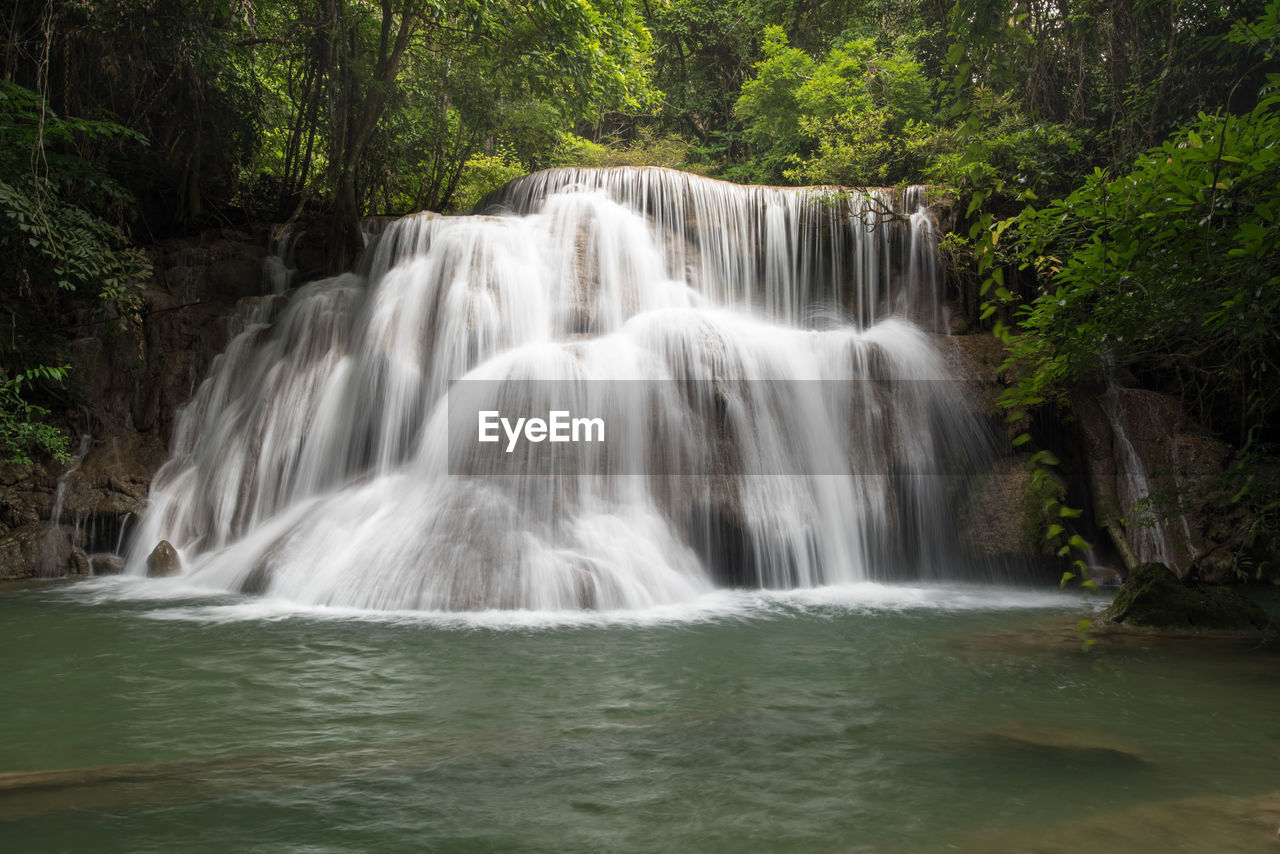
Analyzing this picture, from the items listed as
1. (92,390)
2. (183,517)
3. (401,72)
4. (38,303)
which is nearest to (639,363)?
(183,517)

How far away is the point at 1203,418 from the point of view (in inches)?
390

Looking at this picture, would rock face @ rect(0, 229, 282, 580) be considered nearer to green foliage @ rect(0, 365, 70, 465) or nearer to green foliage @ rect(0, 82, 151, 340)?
green foliage @ rect(0, 365, 70, 465)

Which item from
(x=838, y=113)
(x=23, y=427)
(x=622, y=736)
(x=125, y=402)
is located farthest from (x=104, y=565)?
(x=838, y=113)

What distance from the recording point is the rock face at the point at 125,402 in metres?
9.42

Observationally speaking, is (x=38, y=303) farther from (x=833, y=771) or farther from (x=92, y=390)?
(x=833, y=771)

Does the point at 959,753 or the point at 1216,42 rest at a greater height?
the point at 1216,42

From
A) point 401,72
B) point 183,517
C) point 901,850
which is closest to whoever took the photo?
point 901,850

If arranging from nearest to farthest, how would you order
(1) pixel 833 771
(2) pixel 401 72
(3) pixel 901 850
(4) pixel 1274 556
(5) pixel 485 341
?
(3) pixel 901 850 → (1) pixel 833 771 → (4) pixel 1274 556 → (5) pixel 485 341 → (2) pixel 401 72

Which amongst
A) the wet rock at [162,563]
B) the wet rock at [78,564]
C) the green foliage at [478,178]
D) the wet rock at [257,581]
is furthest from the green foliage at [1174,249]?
the green foliage at [478,178]

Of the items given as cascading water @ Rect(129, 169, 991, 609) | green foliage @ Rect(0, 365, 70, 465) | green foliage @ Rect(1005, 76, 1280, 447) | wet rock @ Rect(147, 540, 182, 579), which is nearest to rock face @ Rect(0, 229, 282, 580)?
green foliage @ Rect(0, 365, 70, 465)

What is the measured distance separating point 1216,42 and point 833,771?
473 inches

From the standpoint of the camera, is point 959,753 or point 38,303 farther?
point 38,303

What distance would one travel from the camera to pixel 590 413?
9117 millimetres

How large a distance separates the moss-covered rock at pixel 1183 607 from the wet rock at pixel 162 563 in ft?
31.0
